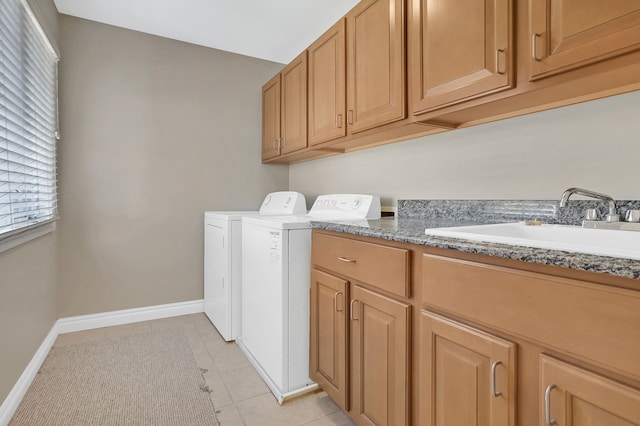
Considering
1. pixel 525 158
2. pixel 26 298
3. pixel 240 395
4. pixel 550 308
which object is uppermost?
pixel 525 158

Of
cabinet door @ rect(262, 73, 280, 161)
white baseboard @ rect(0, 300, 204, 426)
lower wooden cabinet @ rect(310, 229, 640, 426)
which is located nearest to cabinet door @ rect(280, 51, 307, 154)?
cabinet door @ rect(262, 73, 280, 161)

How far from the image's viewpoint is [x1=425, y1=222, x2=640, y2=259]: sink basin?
2.54 feet

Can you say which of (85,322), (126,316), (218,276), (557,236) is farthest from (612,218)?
(85,322)

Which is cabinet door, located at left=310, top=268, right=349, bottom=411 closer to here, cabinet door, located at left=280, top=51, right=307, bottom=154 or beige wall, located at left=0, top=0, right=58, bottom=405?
cabinet door, located at left=280, top=51, right=307, bottom=154

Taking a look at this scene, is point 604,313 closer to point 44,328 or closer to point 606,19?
point 606,19

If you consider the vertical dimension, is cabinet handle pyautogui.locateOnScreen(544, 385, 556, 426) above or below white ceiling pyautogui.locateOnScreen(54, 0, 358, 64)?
below

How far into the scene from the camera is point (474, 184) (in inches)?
64.6

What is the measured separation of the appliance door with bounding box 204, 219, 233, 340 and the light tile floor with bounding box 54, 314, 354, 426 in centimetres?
15

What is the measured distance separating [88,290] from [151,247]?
541 mm

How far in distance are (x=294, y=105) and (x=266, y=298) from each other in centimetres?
147

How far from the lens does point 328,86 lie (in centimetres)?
208

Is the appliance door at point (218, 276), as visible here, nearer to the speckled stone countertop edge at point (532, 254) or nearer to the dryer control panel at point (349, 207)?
the dryer control panel at point (349, 207)

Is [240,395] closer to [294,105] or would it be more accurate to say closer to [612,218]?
[612,218]

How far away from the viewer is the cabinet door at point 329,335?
57.0 inches
